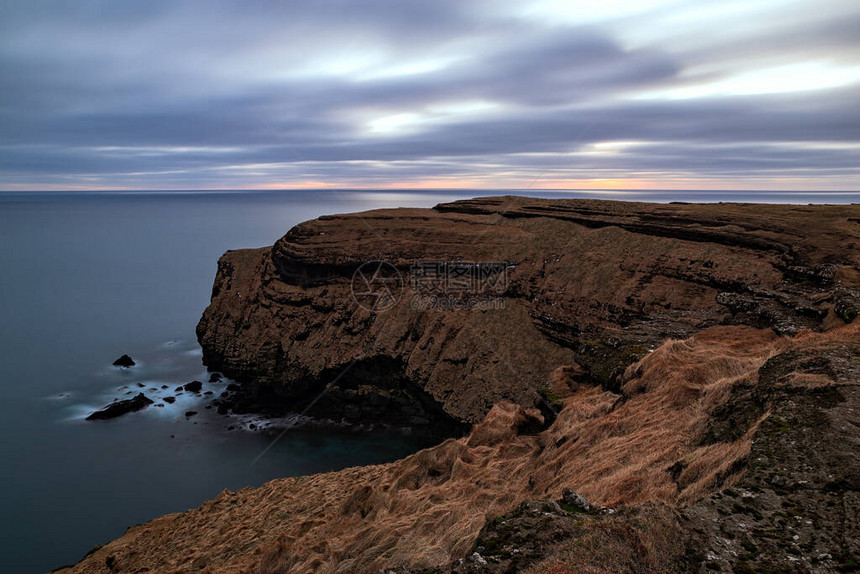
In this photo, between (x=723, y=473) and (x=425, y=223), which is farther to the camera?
(x=425, y=223)

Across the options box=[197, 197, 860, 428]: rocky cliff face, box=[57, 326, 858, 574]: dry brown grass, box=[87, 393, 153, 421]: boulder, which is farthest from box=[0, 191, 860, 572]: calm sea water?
box=[57, 326, 858, 574]: dry brown grass

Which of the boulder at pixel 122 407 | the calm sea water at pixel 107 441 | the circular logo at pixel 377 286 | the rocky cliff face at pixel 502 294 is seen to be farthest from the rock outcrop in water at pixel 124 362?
the circular logo at pixel 377 286

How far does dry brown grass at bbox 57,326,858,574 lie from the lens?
7766mm

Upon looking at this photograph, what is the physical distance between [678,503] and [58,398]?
2270 inches

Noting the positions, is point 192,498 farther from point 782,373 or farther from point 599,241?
point 599,241

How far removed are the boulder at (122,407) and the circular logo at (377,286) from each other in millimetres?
21868

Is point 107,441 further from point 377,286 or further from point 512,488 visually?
point 512,488

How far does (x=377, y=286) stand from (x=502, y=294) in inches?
512

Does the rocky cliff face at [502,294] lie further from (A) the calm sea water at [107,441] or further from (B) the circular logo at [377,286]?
(A) the calm sea water at [107,441]

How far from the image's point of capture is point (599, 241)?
4531 cm

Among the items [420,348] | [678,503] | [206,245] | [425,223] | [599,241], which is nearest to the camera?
[678,503]

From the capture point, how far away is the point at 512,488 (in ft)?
41.3

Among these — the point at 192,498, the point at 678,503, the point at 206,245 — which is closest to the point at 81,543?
the point at 192,498

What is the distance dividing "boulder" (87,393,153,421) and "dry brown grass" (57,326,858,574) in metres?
25.7
